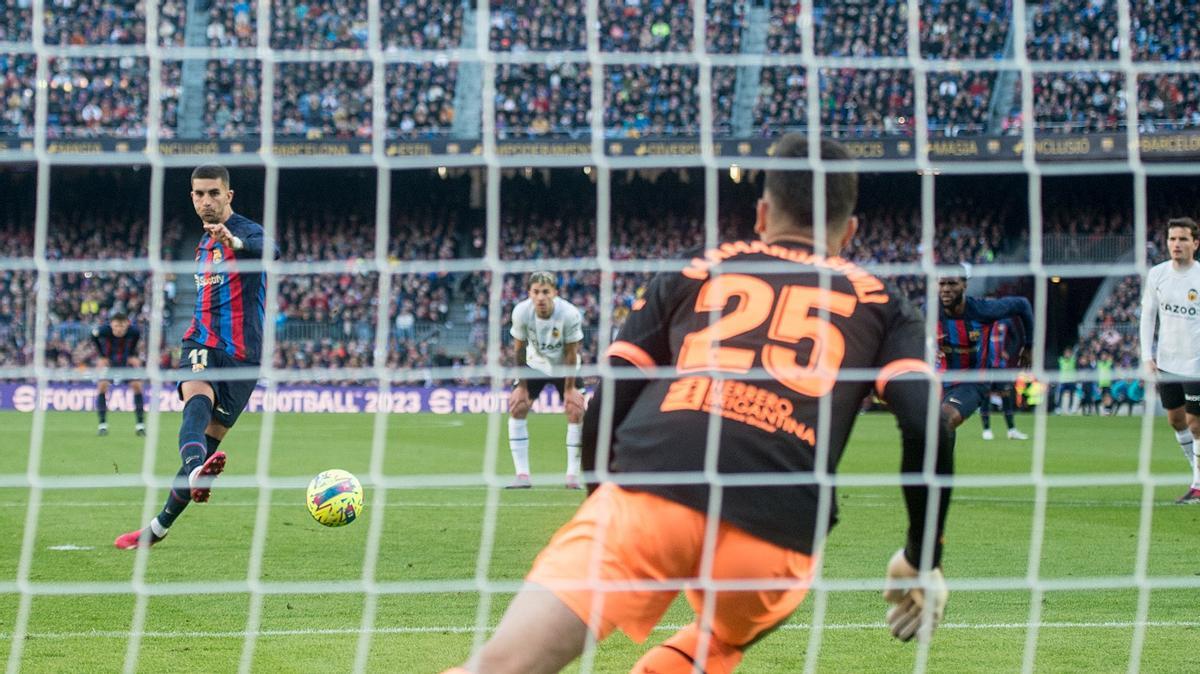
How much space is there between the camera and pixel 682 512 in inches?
117

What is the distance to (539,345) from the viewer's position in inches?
453

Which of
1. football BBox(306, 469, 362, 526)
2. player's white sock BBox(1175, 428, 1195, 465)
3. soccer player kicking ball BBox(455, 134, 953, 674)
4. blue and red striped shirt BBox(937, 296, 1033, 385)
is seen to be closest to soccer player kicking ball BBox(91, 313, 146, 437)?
blue and red striped shirt BBox(937, 296, 1033, 385)

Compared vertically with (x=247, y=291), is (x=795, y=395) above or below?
below

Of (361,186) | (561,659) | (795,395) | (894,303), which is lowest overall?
(561,659)

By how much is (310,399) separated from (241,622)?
21.6 meters

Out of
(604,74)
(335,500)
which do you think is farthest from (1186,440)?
(604,74)

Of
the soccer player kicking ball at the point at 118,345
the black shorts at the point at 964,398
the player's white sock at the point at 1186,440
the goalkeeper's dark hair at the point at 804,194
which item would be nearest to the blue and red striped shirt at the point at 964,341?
the black shorts at the point at 964,398

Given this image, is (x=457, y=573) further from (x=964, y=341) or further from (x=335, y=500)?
(x=964, y=341)

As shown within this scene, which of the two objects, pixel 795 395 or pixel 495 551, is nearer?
pixel 795 395

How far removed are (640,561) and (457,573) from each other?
14.0 feet

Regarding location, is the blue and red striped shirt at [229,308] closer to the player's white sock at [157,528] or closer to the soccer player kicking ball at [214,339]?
the soccer player kicking ball at [214,339]

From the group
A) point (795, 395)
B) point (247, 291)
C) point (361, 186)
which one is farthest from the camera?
point (361, 186)

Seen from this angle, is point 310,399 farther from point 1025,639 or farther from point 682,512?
point 682,512

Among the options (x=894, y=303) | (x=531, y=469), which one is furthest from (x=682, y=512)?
(x=531, y=469)
